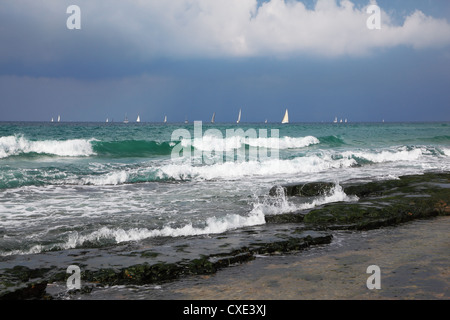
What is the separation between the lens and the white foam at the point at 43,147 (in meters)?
21.3

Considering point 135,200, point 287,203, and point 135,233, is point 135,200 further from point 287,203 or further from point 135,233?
point 287,203

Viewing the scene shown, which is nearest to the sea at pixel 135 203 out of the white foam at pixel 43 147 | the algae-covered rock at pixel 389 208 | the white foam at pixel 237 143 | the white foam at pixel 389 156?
the white foam at pixel 389 156

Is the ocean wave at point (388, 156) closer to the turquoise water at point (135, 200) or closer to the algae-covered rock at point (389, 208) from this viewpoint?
the turquoise water at point (135, 200)

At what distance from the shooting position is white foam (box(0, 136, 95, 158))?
21.3m

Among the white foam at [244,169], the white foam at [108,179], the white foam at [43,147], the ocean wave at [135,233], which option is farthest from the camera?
the white foam at [43,147]

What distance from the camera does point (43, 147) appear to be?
74.3ft

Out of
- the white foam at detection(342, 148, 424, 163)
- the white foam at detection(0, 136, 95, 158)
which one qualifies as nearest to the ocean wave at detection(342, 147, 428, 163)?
the white foam at detection(342, 148, 424, 163)

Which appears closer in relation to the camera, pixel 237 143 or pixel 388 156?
pixel 388 156

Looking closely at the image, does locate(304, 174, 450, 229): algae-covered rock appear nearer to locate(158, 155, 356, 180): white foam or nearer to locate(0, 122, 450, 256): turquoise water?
locate(0, 122, 450, 256): turquoise water

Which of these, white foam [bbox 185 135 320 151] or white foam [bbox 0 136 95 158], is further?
white foam [bbox 185 135 320 151]

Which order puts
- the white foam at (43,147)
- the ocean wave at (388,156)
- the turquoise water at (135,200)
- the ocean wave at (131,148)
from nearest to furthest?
the turquoise water at (135,200) → the ocean wave at (388,156) → the white foam at (43,147) → the ocean wave at (131,148)

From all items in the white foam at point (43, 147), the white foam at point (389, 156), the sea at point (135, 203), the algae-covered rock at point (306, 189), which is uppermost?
the white foam at point (43, 147)

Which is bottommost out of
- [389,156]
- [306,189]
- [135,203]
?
[135,203]

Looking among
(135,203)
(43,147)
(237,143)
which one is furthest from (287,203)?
(237,143)
